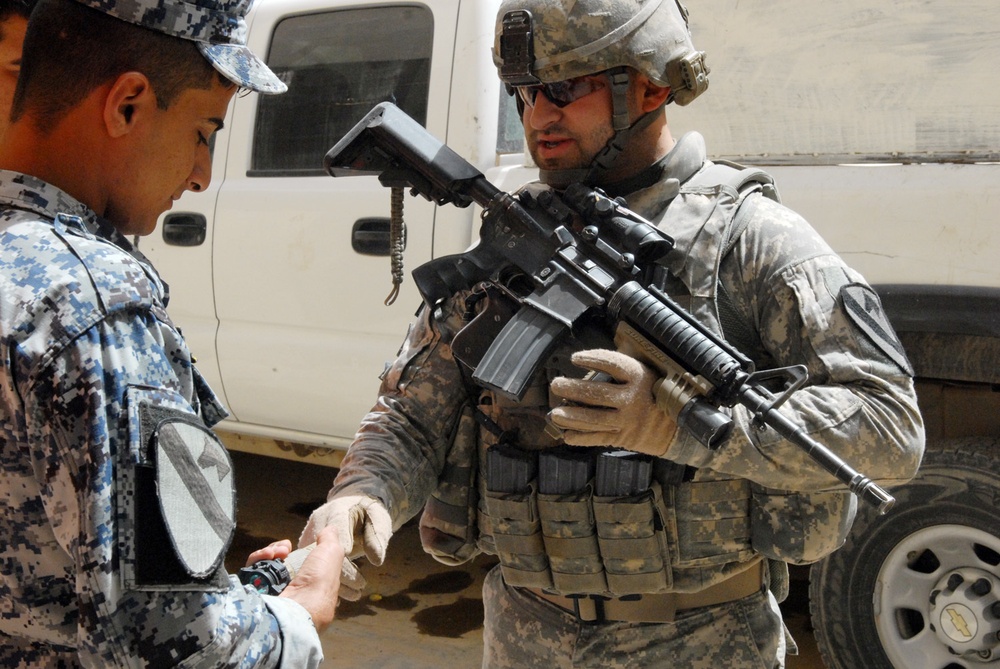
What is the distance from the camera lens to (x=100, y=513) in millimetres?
1097

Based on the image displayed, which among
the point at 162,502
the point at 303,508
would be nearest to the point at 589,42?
the point at 162,502

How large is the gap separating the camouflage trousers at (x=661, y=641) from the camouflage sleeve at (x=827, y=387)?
0.33 m

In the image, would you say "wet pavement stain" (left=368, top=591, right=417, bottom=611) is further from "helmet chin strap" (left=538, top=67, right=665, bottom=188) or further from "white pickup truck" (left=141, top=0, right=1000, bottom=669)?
"helmet chin strap" (left=538, top=67, right=665, bottom=188)

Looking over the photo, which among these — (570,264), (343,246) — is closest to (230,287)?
(343,246)

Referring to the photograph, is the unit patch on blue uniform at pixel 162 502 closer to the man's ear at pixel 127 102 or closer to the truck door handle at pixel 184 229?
the man's ear at pixel 127 102

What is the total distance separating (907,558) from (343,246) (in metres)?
2.17

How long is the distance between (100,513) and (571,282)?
1091 mm

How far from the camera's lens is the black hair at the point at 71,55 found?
120 centimetres

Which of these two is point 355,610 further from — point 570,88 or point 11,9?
point 11,9

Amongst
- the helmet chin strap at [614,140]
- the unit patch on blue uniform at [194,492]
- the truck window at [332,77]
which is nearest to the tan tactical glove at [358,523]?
the unit patch on blue uniform at [194,492]

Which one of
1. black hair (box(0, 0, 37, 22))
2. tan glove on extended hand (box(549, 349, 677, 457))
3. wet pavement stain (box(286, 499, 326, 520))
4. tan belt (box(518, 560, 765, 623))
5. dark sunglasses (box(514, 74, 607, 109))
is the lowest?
wet pavement stain (box(286, 499, 326, 520))

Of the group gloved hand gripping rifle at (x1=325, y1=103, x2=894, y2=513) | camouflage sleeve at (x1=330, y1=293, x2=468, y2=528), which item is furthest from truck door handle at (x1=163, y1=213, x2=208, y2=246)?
camouflage sleeve at (x1=330, y1=293, x2=468, y2=528)

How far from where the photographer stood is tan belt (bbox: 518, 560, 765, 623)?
6.42ft

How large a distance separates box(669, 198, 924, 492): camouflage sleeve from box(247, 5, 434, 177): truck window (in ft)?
6.97
